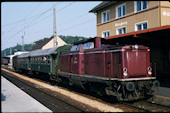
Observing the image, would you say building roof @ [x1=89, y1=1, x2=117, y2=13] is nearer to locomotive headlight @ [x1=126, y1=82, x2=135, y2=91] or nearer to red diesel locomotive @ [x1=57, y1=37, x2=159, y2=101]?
red diesel locomotive @ [x1=57, y1=37, x2=159, y2=101]

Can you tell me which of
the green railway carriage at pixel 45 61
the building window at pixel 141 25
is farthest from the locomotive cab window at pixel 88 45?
the building window at pixel 141 25

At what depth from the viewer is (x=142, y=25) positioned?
1917 cm

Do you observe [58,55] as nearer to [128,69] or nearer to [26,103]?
[26,103]

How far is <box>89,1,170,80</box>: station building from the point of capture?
12258 millimetres

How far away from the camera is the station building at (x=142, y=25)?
40.2 ft

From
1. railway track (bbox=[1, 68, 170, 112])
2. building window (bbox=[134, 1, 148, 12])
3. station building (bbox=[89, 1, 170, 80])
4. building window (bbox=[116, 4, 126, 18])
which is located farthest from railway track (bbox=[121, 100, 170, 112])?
building window (bbox=[116, 4, 126, 18])

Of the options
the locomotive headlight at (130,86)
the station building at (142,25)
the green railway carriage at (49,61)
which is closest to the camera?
the locomotive headlight at (130,86)

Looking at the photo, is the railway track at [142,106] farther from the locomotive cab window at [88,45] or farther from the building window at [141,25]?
the building window at [141,25]

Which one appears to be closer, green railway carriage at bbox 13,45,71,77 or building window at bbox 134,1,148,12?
green railway carriage at bbox 13,45,71,77

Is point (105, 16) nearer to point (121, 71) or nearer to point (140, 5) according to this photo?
point (140, 5)

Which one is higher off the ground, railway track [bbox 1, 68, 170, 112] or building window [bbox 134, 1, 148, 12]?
building window [bbox 134, 1, 148, 12]

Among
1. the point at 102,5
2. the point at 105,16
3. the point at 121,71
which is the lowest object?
the point at 121,71

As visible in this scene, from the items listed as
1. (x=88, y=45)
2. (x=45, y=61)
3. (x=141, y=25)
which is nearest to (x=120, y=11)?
(x=141, y=25)

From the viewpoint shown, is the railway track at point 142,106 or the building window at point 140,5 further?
the building window at point 140,5
